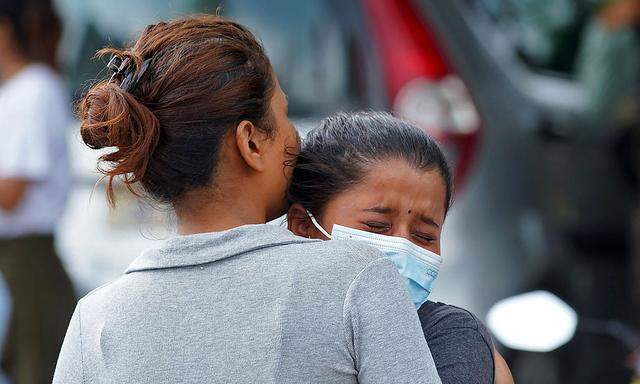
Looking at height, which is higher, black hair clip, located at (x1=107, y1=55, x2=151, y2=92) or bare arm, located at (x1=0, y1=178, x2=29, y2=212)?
black hair clip, located at (x1=107, y1=55, x2=151, y2=92)

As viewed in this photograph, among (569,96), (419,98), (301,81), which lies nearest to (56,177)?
(301,81)

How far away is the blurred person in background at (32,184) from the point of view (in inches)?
159

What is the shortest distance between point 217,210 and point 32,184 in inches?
95.3

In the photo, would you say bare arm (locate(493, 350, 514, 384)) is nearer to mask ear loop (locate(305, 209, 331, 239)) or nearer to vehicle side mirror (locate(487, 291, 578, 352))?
mask ear loop (locate(305, 209, 331, 239))

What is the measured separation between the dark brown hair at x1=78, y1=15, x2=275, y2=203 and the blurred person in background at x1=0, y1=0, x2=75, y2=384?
231cm

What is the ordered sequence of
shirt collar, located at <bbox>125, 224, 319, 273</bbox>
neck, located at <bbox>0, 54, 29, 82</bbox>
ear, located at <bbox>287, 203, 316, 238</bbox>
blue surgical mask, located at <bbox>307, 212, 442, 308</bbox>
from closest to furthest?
1. shirt collar, located at <bbox>125, 224, 319, 273</bbox>
2. blue surgical mask, located at <bbox>307, 212, 442, 308</bbox>
3. ear, located at <bbox>287, 203, 316, 238</bbox>
4. neck, located at <bbox>0, 54, 29, 82</bbox>

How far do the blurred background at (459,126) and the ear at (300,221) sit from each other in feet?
4.91

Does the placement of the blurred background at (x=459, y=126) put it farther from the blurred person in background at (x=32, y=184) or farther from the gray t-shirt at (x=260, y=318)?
the gray t-shirt at (x=260, y=318)

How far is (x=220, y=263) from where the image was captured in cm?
169

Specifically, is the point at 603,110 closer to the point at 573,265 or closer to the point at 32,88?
the point at 573,265

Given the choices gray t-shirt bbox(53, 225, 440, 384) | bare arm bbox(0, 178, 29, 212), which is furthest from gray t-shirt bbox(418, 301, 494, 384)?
bare arm bbox(0, 178, 29, 212)

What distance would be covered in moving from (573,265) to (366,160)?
2.55 m

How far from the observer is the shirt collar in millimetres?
1688

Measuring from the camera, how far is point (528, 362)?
394cm
